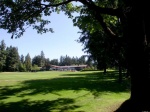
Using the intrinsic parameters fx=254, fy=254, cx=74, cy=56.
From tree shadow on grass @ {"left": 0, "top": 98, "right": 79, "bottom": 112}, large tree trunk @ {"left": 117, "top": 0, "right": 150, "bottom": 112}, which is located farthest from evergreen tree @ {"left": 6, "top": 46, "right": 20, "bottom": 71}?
large tree trunk @ {"left": 117, "top": 0, "right": 150, "bottom": 112}

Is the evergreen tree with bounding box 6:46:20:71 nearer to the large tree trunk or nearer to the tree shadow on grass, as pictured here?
the tree shadow on grass

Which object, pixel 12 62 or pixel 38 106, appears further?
pixel 12 62

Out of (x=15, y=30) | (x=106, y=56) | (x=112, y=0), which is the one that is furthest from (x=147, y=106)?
(x=106, y=56)

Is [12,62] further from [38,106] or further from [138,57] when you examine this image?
[138,57]

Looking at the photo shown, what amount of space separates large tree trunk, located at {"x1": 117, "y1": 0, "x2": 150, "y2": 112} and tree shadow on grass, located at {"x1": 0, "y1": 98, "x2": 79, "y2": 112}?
6.57 meters

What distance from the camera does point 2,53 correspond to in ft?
401

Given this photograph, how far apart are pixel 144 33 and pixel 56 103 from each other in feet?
33.2

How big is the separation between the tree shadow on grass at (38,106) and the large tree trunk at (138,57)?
657 cm

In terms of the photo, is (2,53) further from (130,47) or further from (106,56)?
(130,47)

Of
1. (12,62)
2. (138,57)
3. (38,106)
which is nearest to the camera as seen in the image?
(138,57)

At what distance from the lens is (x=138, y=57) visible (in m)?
11.3

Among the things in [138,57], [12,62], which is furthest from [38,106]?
[12,62]

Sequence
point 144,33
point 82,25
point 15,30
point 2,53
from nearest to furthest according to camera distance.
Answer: point 144,33
point 15,30
point 82,25
point 2,53

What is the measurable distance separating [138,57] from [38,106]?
367 inches
